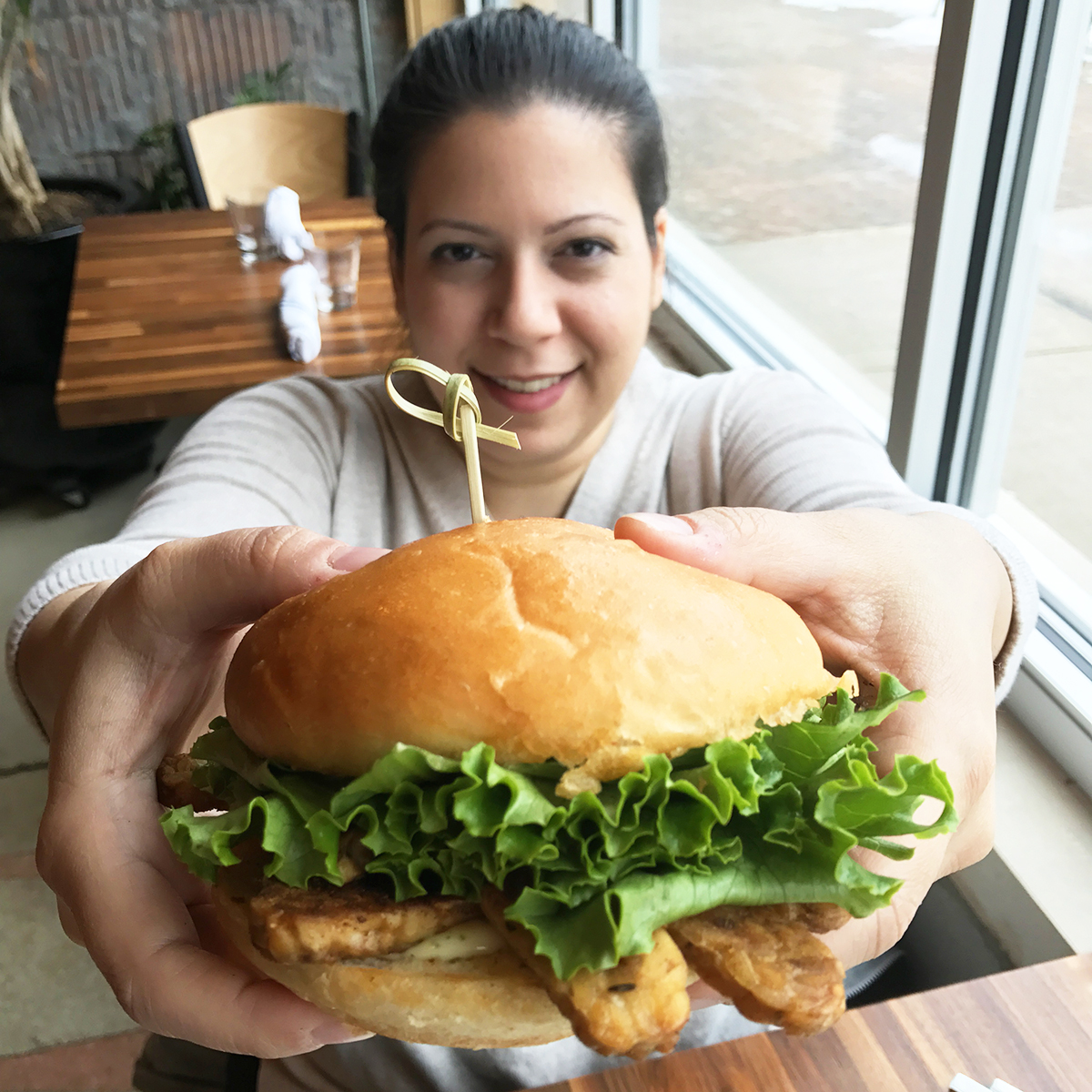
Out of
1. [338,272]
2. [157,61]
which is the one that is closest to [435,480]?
[338,272]

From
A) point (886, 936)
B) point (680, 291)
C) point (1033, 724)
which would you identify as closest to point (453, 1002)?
point (886, 936)

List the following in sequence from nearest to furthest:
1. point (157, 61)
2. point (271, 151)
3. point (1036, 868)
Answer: point (1036, 868)
point (271, 151)
point (157, 61)

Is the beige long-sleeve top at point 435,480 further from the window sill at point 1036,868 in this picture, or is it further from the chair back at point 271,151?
the chair back at point 271,151

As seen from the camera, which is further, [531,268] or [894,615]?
[531,268]

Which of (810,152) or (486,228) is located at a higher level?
(486,228)

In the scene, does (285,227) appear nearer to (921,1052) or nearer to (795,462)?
(795,462)

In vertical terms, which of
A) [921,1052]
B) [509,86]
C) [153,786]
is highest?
[509,86]

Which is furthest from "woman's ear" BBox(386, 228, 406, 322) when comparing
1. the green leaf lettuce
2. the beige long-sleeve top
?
the green leaf lettuce

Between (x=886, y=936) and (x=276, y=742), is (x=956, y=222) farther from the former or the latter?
(x=276, y=742)
